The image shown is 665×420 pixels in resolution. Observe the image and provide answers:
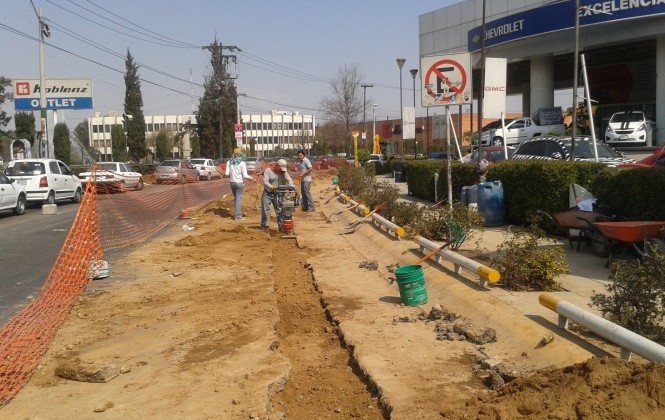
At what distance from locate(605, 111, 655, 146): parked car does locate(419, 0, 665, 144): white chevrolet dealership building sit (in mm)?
1977

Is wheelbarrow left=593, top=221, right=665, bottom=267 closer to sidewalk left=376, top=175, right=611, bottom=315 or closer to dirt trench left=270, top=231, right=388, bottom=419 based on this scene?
sidewalk left=376, top=175, right=611, bottom=315

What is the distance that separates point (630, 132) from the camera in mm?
30422

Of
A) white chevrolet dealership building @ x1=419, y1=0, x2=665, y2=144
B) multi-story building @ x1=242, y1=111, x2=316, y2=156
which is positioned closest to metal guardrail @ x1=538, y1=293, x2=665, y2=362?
white chevrolet dealership building @ x1=419, y1=0, x2=665, y2=144

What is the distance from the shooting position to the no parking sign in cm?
1037

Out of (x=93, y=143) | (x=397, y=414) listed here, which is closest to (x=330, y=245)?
(x=397, y=414)

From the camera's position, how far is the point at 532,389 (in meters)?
4.50

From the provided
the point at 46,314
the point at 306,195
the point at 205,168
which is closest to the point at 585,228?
the point at 46,314

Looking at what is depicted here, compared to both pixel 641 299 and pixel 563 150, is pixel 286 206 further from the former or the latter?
pixel 641 299

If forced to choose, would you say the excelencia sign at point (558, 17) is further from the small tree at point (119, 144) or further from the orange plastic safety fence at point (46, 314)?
the small tree at point (119, 144)

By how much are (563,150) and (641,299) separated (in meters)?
12.5

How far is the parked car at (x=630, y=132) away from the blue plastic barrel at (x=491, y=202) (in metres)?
19.4

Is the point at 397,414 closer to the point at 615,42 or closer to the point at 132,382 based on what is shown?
the point at 132,382

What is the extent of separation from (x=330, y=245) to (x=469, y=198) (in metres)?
3.15

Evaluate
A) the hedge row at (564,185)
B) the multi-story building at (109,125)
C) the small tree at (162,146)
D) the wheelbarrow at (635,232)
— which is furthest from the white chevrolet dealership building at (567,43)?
the multi-story building at (109,125)
